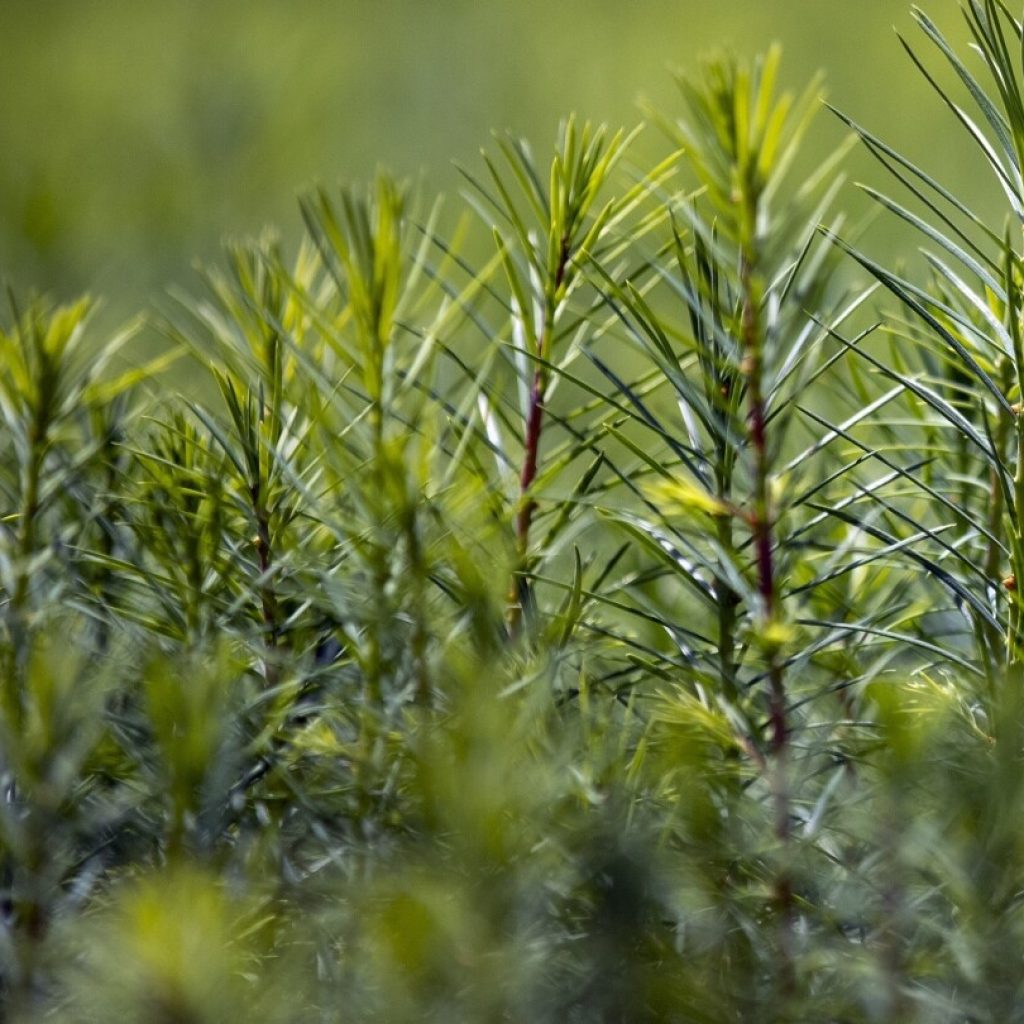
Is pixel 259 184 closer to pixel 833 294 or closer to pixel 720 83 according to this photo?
pixel 833 294

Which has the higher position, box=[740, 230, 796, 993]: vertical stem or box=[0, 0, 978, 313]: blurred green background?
box=[0, 0, 978, 313]: blurred green background

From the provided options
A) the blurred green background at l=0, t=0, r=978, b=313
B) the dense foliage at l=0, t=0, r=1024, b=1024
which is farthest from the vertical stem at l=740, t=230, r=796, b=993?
the blurred green background at l=0, t=0, r=978, b=313

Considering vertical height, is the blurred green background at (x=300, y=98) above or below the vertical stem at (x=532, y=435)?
above

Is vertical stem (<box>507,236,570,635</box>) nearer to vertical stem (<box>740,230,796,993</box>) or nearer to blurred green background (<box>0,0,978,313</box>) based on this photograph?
vertical stem (<box>740,230,796,993</box>)

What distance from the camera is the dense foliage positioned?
18cm

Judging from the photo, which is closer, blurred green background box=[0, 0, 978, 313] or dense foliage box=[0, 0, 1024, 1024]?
dense foliage box=[0, 0, 1024, 1024]

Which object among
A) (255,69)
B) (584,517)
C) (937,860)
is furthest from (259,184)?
(937,860)

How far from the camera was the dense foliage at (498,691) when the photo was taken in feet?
0.58

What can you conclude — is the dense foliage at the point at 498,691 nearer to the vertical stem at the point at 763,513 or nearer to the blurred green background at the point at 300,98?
the vertical stem at the point at 763,513

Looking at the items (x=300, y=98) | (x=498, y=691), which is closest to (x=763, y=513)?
(x=498, y=691)

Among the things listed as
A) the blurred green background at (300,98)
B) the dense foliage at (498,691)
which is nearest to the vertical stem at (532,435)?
the dense foliage at (498,691)

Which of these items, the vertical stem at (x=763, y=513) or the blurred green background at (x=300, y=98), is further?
the blurred green background at (x=300, y=98)

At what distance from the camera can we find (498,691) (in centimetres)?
20

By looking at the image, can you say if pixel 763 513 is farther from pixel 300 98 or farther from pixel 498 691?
pixel 300 98
